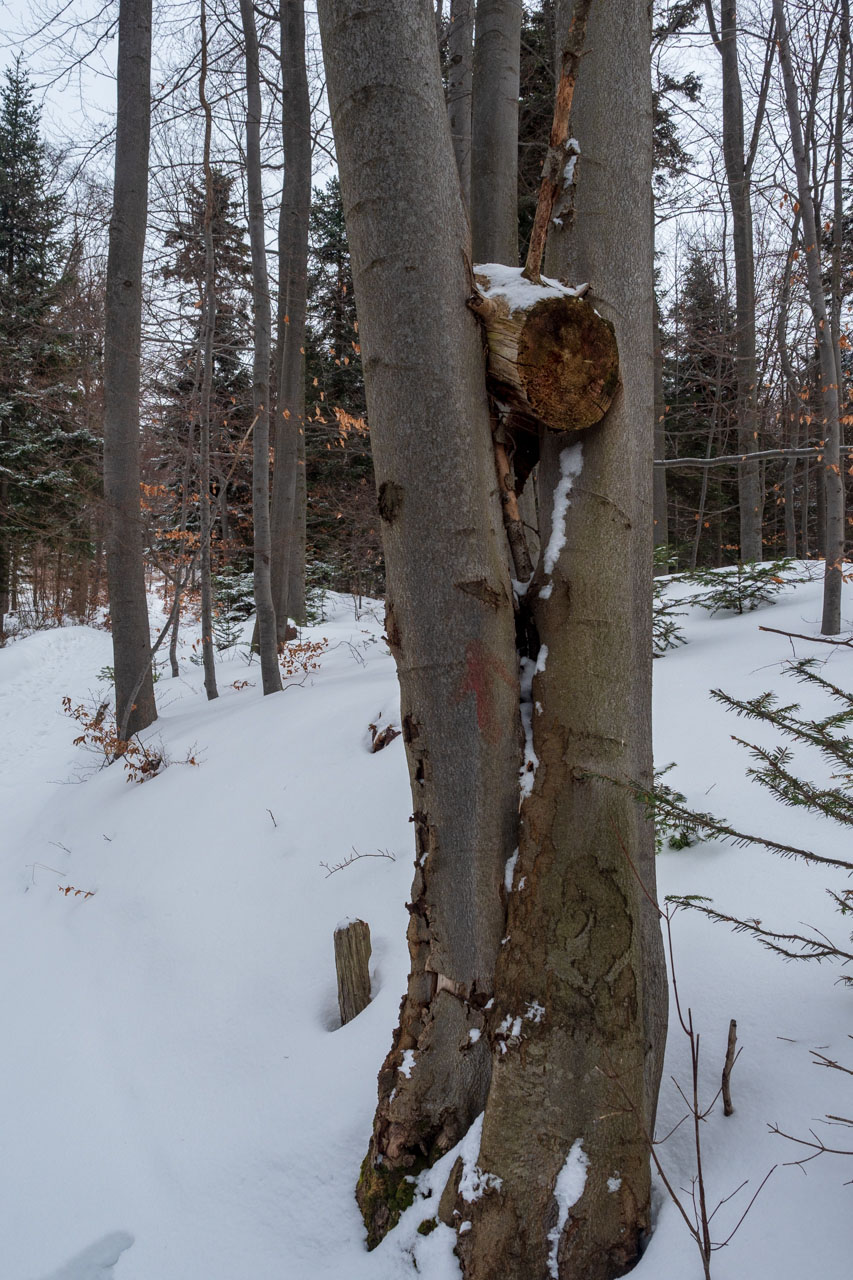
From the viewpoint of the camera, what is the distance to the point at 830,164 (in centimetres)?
656

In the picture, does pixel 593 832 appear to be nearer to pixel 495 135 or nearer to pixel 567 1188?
pixel 567 1188

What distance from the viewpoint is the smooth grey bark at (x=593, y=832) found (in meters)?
1.66

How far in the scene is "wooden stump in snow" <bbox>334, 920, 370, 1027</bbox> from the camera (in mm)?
2742

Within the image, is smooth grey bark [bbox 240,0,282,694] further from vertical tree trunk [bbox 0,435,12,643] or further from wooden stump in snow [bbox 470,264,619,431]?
vertical tree trunk [bbox 0,435,12,643]

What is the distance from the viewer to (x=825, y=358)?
18.4 ft

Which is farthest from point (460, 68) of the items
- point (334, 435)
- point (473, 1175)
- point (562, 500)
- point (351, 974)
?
point (334, 435)

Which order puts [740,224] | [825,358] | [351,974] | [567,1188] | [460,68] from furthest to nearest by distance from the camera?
[740,224]
[825,358]
[460,68]
[351,974]
[567,1188]

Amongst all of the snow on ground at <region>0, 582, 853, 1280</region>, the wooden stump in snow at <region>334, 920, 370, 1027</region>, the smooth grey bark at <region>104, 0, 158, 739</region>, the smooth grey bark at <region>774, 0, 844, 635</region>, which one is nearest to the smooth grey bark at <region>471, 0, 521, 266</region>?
the snow on ground at <region>0, 582, 853, 1280</region>

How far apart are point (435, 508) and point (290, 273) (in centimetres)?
883

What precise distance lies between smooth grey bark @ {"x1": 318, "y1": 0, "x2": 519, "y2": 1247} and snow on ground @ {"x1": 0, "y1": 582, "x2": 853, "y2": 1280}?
564 mm

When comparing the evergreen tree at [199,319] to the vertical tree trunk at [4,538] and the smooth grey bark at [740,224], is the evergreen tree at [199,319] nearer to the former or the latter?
the smooth grey bark at [740,224]

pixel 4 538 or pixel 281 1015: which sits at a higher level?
pixel 4 538

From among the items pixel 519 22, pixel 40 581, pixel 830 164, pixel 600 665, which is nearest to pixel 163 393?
pixel 519 22

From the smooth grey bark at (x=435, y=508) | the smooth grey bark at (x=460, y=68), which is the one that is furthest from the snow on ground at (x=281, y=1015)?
the smooth grey bark at (x=460, y=68)
